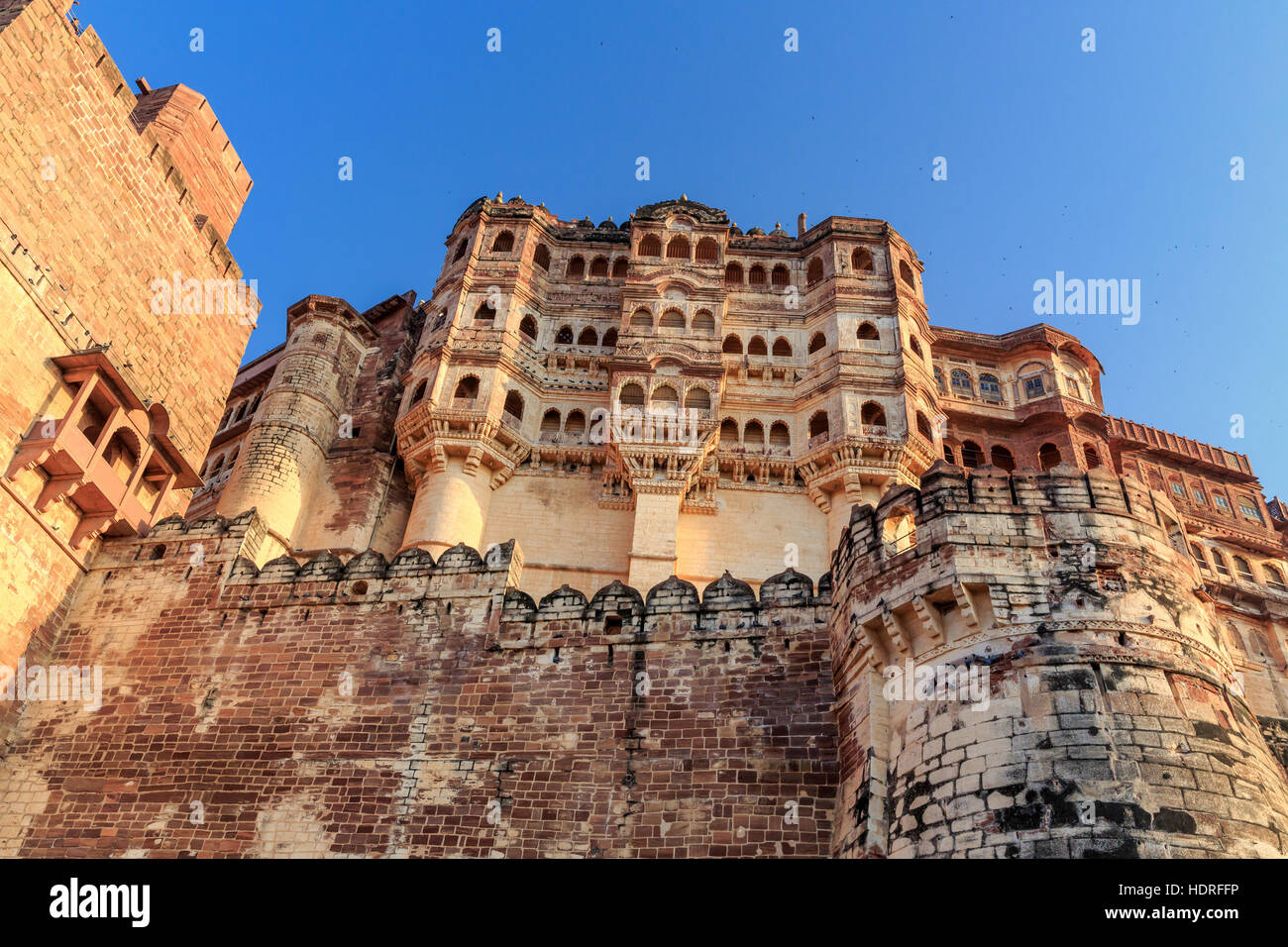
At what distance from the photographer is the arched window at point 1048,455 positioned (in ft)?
106

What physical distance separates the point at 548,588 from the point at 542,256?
13.5m

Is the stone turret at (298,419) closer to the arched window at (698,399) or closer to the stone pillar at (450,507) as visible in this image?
the stone pillar at (450,507)

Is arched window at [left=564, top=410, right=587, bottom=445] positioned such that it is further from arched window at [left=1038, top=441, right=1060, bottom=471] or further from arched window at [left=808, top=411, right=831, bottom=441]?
arched window at [left=1038, top=441, right=1060, bottom=471]

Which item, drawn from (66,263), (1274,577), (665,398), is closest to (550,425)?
(665,398)

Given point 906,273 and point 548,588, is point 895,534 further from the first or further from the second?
point 906,273

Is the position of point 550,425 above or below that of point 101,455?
above

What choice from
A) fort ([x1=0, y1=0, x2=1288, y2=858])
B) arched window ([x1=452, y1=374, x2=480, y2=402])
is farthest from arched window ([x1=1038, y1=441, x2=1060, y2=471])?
arched window ([x1=452, y1=374, x2=480, y2=402])

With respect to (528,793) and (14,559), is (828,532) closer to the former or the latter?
(528,793)

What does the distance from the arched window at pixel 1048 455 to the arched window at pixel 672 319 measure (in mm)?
12159

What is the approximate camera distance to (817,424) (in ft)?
96.0

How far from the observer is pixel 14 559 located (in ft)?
53.4

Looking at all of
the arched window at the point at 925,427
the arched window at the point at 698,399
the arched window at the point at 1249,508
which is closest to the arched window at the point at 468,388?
the arched window at the point at 698,399

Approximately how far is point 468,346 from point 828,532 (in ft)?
38.0

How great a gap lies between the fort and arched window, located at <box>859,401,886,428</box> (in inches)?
2.6
